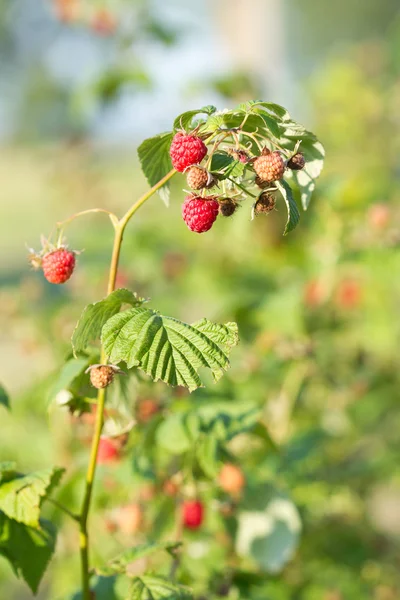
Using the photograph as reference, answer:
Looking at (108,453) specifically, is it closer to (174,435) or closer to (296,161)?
(174,435)

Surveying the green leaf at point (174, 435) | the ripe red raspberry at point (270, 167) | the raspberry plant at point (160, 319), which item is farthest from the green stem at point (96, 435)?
the green leaf at point (174, 435)

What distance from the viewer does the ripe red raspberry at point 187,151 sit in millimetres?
709

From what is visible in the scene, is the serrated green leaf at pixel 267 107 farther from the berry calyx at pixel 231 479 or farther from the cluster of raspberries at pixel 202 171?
the berry calyx at pixel 231 479

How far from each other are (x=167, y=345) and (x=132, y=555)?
0.32 metres

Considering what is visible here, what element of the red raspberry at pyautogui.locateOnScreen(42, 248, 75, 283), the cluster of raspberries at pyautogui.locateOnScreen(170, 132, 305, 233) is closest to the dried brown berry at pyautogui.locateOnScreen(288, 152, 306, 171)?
the cluster of raspberries at pyautogui.locateOnScreen(170, 132, 305, 233)

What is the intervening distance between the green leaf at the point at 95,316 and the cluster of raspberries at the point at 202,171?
0.36 ft

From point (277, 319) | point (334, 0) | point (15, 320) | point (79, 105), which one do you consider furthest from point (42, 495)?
point (334, 0)

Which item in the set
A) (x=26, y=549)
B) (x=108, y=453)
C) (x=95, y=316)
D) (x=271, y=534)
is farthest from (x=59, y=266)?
(x=271, y=534)

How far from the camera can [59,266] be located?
80 cm

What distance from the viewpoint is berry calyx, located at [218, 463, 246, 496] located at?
4.06 ft

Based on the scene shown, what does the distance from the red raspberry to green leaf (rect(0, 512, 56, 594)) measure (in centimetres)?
29

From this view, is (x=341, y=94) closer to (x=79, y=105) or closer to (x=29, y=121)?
(x=79, y=105)

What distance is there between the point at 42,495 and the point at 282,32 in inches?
238

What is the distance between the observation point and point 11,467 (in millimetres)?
844
